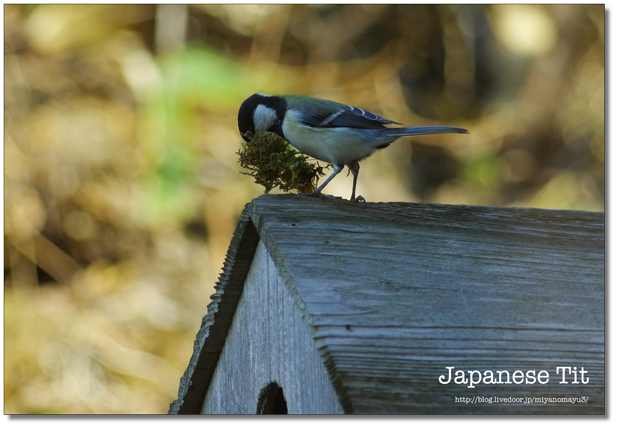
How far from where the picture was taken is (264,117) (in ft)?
7.52

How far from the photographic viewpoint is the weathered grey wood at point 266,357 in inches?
49.3

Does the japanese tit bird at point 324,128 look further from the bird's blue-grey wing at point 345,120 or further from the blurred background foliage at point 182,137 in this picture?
the blurred background foliage at point 182,137

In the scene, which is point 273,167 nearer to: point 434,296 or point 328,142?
point 328,142

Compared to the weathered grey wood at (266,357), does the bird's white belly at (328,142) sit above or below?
above

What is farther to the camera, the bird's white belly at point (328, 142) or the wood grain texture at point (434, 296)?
the bird's white belly at point (328, 142)

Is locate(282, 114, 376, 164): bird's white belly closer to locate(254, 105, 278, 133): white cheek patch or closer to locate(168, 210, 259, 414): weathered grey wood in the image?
locate(254, 105, 278, 133): white cheek patch

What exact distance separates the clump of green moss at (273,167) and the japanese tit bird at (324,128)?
0.25 metres

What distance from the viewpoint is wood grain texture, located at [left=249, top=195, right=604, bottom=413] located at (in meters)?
1.07

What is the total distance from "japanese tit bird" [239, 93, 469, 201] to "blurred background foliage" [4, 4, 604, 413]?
1.68 metres

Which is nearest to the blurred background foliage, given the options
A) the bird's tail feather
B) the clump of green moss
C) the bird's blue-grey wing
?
the bird's blue-grey wing

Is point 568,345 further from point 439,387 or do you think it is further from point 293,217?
point 293,217

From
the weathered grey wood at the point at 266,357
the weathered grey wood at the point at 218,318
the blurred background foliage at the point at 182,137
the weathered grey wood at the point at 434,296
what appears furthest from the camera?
the blurred background foliage at the point at 182,137

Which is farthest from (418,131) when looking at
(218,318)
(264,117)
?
(218,318)

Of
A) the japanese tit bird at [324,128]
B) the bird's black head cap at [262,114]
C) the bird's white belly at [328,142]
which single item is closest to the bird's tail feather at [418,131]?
the japanese tit bird at [324,128]
